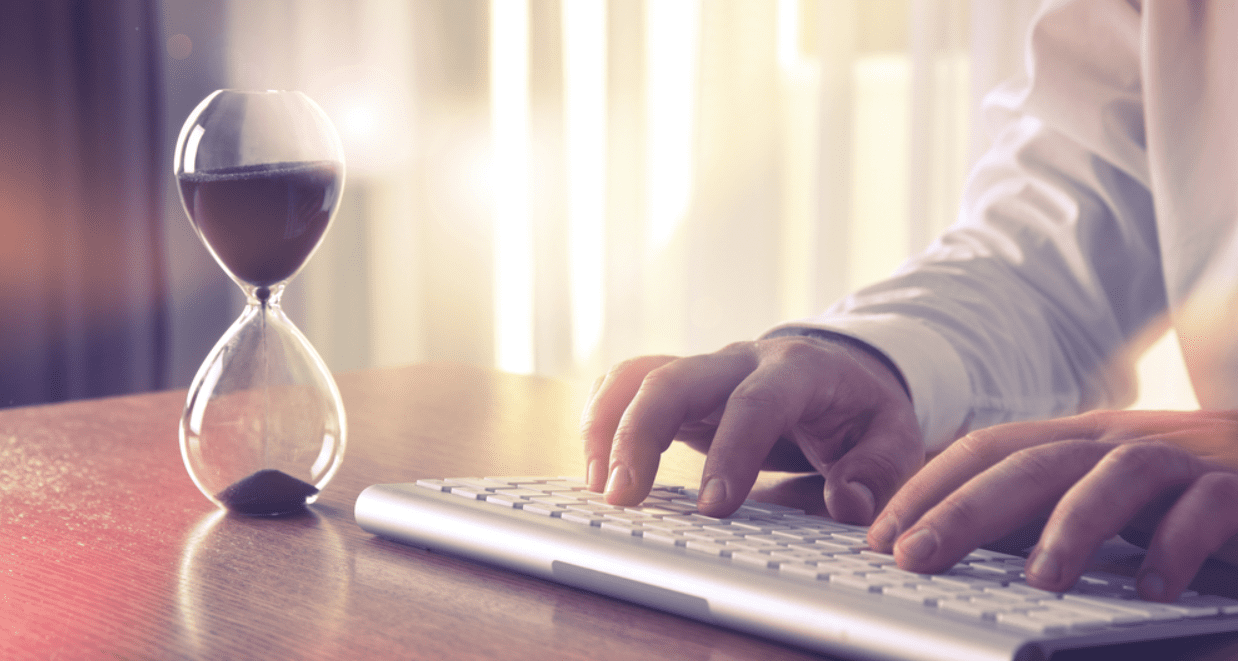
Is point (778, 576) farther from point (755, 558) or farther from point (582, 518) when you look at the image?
point (582, 518)

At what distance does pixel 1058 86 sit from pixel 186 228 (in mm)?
2608

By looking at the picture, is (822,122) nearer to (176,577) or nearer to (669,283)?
(669,283)

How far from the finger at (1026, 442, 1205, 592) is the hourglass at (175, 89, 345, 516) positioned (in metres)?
0.40

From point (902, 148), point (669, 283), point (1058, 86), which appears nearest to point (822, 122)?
point (902, 148)

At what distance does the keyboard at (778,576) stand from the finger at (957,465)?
2cm

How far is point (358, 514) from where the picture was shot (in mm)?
590

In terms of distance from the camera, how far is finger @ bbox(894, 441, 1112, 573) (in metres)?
0.45

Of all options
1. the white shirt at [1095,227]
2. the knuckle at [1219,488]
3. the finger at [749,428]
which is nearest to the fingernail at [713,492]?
the finger at [749,428]

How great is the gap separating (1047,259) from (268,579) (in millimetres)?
767

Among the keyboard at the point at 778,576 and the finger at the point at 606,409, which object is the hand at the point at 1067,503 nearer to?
the keyboard at the point at 778,576

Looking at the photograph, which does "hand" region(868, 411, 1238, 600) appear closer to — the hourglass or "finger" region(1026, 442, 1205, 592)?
"finger" region(1026, 442, 1205, 592)

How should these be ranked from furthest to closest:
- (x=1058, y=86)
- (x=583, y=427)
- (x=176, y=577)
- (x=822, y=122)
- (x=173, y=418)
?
(x=822, y=122)
(x=1058, y=86)
(x=173, y=418)
(x=583, y=427)
(x=176, y=577)

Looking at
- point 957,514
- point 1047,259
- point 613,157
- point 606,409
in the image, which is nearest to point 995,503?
point 957,514

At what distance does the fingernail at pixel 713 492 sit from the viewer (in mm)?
554
